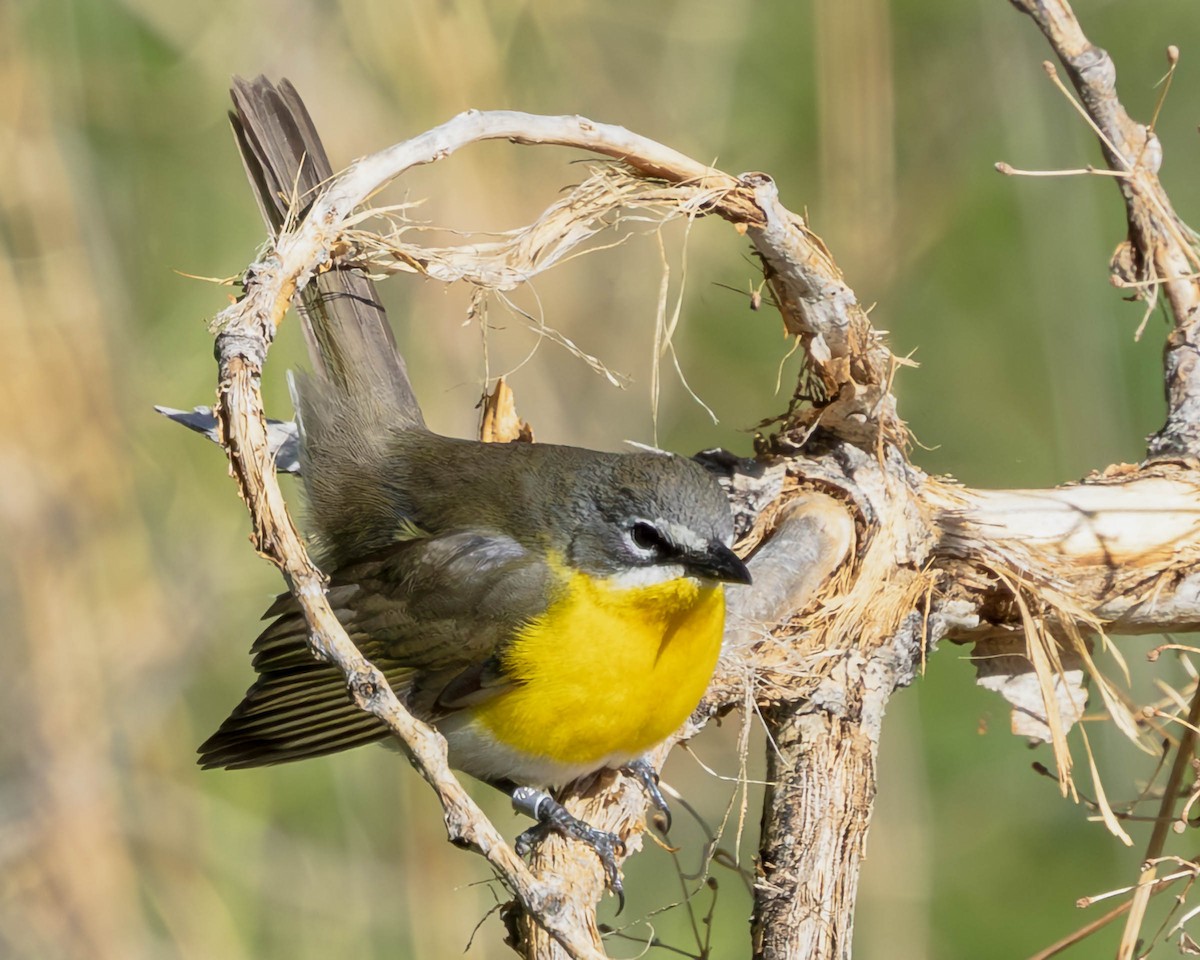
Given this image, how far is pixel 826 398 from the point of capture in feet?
11.1

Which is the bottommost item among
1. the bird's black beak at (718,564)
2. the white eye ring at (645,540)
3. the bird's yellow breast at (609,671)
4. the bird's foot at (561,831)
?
the bird's foot at (561,831)

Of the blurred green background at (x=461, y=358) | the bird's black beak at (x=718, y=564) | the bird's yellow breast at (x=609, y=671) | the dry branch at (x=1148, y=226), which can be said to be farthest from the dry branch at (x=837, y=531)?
the blurred green background at (x=461, y=358)

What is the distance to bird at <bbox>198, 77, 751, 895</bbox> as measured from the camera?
10.1 feet

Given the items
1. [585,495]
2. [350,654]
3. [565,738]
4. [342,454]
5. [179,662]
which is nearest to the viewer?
[350,654]

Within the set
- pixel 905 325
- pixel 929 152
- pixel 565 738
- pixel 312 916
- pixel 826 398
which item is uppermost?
pixel 929 152

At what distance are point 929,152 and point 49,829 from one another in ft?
13.6

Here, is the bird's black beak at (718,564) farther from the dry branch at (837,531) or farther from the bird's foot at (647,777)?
the bird's foot at (647,777)

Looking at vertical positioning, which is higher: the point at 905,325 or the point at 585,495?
the point at 905,325

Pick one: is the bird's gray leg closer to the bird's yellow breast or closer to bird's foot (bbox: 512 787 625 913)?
bird's foot (bbox: 512 787 625 913)

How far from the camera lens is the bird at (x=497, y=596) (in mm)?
3072

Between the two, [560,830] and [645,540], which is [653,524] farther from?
[560,830]

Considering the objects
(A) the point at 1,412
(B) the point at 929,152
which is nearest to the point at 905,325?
(B) the point at 929,152

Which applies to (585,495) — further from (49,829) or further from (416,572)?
(49,829)

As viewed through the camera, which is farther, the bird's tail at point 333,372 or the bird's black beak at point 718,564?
the bird's tail at point 333,372
